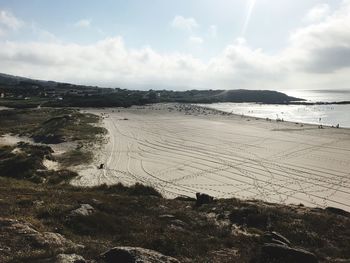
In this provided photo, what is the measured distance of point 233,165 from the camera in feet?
143

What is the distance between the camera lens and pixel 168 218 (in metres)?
20.1

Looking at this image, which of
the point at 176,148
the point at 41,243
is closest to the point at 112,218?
the point at 41,243

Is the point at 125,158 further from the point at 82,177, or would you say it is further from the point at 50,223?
the point at 50,223

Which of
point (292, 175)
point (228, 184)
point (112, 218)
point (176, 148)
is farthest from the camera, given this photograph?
point (176, 148)

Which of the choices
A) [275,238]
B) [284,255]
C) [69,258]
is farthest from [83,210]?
[284,255]

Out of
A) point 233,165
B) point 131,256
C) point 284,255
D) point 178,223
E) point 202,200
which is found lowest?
point 233,165

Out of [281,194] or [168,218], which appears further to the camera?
[281,194]

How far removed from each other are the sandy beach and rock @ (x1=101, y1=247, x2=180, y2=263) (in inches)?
745

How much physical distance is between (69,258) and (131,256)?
1854 mm

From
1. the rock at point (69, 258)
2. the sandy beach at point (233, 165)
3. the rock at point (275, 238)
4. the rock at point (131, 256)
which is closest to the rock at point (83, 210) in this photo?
the rock at point (131, 256)

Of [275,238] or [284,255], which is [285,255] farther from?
[275,238]

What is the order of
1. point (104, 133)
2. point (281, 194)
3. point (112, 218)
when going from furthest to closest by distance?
point (104, 133), point (281, 194), point (112, 218)

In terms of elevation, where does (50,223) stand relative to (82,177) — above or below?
above

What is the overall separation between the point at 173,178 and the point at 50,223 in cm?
2161
